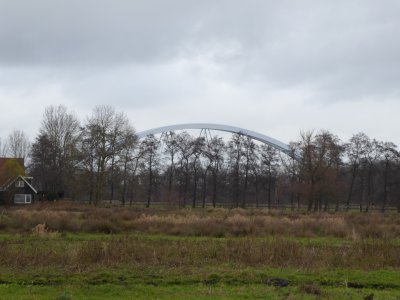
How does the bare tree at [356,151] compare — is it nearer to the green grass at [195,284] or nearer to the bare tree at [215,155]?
the bare tree at [215,155]

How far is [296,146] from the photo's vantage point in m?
79.0

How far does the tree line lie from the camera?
226ft

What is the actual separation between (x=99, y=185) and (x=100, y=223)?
37.9 m

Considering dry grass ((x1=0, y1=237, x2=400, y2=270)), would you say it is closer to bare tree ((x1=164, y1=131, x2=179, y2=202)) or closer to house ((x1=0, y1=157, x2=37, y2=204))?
house ((x1=0, y1=157, x2=37, y2=204))

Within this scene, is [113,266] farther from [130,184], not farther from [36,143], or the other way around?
[36,143]

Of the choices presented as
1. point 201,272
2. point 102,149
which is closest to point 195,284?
point 201,272

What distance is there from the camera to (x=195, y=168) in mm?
92125

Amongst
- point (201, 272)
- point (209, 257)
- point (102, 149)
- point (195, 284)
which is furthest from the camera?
point (102, 149)

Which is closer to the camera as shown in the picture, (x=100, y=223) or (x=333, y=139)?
(x=100, y=223)

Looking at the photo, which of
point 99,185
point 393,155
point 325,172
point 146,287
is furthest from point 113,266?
point 393,155

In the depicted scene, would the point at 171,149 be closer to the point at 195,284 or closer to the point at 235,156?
the point at 235,156

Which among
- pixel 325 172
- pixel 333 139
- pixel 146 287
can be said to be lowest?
pixel 146 287

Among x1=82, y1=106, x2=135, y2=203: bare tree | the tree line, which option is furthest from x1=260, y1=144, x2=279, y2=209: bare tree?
x1=82, y1=106, x2=135, y2=203: bare tree

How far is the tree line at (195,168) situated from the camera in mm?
68938
